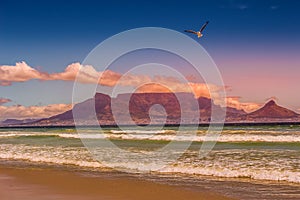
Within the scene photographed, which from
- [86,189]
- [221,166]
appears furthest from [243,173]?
[86,189]

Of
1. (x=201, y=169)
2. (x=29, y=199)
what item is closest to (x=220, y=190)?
(x=201, y=169)

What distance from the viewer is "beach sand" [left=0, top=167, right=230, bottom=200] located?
40.7 feet

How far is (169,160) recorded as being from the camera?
22219mm

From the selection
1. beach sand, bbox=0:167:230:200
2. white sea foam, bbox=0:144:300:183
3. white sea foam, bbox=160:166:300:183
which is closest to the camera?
beach sand, bbox=0:167:230:200

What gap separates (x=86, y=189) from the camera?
14.0m

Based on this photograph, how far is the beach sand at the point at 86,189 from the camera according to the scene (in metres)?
12.4

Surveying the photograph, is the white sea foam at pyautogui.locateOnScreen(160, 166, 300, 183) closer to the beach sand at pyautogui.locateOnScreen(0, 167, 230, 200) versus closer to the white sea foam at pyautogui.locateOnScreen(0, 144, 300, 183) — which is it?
the white sea foam at pyautogui.locateOnScreen(0, 144, 300, 183)

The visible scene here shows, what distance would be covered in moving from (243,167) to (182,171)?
9.71ft

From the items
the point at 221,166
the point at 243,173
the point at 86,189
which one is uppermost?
the point at 221,166

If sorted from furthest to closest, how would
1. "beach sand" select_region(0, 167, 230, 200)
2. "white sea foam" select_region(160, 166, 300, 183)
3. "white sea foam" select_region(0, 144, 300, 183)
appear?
"white sea foam" select_region(0, 144, 300, 183) < "white sea foam" select_region(160, 166, 300, 183) < "beach sand" select_region(0, 167, 230, 200)

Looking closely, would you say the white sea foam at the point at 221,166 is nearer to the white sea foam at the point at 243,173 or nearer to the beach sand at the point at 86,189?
the white sea foam at the point at 243,173

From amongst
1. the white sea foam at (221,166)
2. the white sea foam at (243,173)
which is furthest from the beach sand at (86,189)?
the white sea foam at (221,166)

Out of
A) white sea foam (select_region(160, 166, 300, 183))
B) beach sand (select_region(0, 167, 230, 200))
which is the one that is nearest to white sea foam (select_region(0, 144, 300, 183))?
white sea foam (select_region(160, 166, 300, 183))

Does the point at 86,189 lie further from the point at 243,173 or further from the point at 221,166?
the point at 221,166
